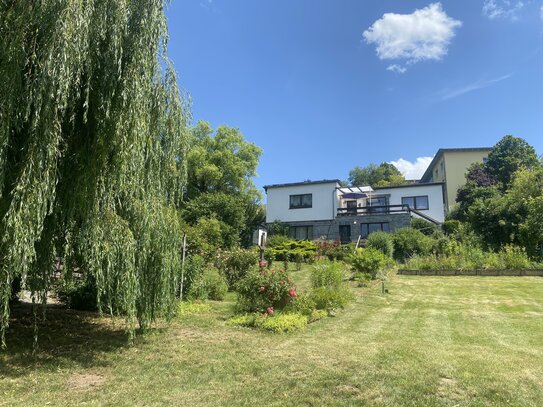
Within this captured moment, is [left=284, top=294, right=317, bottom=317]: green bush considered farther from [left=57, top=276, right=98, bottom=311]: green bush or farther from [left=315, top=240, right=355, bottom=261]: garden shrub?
[left=315, top=240, right=355, bottom=261]: garden shrub

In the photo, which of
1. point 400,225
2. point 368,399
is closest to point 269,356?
point 368,399

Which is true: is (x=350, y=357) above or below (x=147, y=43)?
below

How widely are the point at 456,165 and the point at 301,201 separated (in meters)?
16.7

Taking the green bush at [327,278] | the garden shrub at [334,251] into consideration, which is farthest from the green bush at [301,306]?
the garden shrub at [334,251]

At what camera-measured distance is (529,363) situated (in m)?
5.54

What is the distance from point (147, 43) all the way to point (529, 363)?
23.5ft

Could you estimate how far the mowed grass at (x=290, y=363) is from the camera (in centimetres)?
457

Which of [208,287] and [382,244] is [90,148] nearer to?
[208,287]

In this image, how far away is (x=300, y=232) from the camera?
102 feet

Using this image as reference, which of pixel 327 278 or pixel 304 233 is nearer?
pixel 327 278

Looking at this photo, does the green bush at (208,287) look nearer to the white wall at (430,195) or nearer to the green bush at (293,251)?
the green bush at (293,251)

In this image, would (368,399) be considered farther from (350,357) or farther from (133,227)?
(133,227)

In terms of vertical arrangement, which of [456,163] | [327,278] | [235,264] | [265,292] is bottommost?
[265,292]

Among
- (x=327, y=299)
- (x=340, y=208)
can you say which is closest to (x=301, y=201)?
(x=340, y=208)
